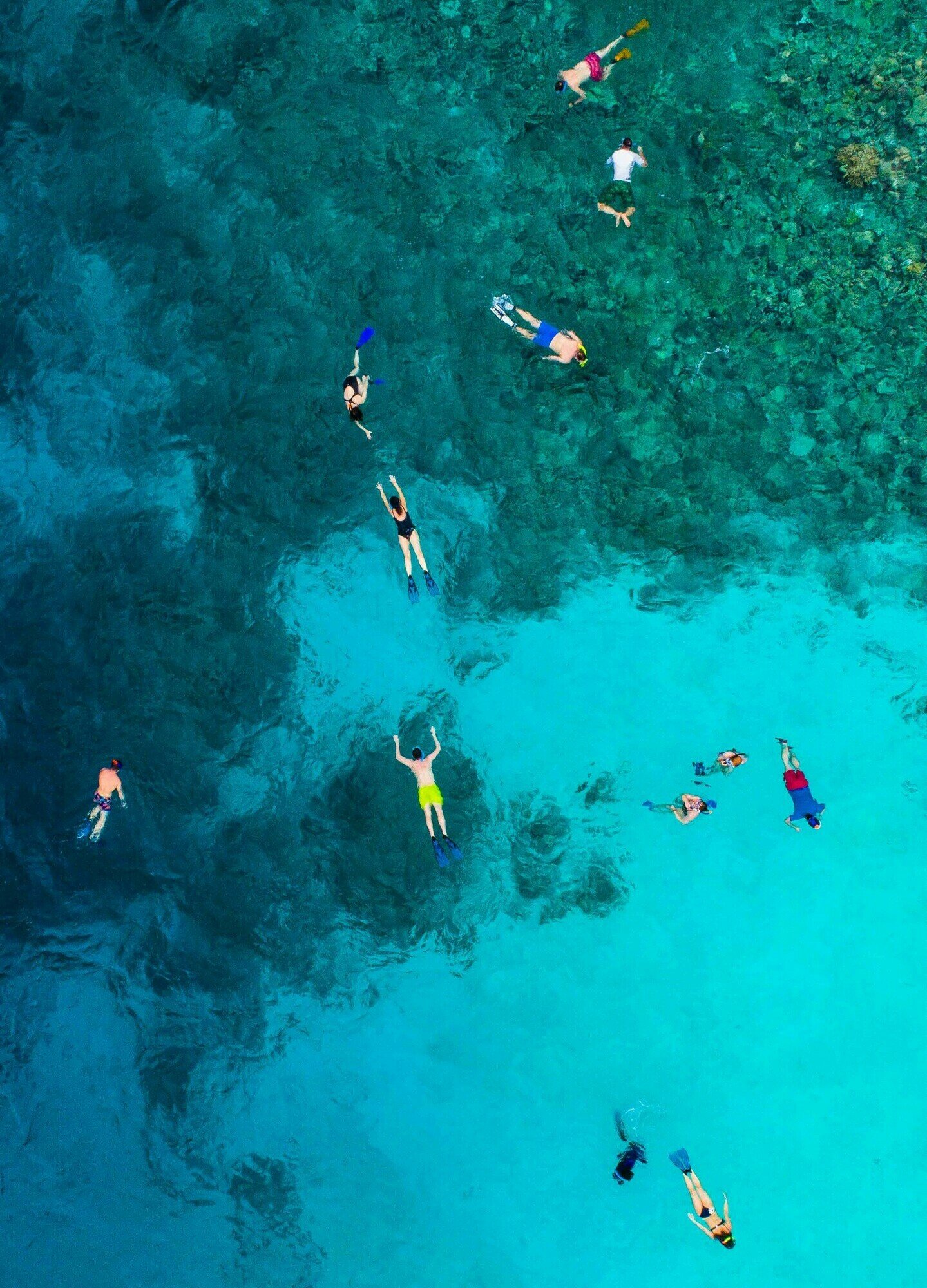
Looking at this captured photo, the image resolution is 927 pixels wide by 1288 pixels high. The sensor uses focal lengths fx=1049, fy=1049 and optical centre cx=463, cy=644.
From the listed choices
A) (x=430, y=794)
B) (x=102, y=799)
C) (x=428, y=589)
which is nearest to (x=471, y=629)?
(x=428, y=589)

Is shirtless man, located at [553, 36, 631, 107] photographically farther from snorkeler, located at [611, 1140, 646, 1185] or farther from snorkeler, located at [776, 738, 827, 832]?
snorkeler, located at [611, 1140, 646, 1185]

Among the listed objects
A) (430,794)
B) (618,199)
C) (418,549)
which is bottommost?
(430,794)

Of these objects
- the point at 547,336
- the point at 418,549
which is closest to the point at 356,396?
the point at 418,549

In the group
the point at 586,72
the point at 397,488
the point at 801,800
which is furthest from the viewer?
the point at 397,488

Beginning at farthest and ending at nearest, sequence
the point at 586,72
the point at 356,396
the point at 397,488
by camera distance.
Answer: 1. the point at 397,488
2. the point at 586,72
3. the point at 356,396

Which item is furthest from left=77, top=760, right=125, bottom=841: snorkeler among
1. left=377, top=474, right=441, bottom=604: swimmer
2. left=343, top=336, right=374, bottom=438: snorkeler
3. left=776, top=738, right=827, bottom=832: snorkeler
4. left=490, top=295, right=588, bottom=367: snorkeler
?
left=776, top=738, right=827, bottom=832: snorkeler

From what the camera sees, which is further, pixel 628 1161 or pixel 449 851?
pixel 449 851

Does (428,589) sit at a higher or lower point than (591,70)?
lower

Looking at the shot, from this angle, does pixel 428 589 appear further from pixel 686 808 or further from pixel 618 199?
pixel 618 199

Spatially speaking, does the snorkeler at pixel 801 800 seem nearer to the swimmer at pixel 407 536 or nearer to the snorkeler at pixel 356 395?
the swimmer at pixel 407 536

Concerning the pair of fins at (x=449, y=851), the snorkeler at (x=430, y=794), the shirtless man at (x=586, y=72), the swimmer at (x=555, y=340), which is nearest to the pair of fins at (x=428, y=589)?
the snorkeler at (x=430, y=794)
